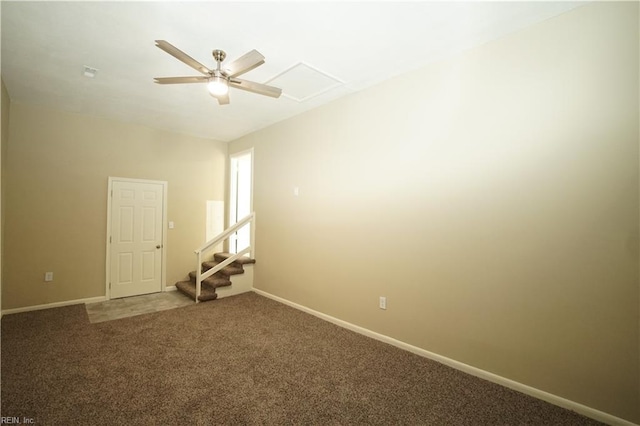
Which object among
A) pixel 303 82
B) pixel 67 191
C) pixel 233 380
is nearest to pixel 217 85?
pixel 303 82

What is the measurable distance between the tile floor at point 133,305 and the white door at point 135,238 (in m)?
0.25

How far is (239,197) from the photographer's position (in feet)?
19.0

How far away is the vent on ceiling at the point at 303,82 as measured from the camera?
2839mm

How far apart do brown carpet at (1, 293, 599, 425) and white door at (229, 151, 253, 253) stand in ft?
8.23

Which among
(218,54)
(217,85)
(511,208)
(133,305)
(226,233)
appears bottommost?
(133,305)

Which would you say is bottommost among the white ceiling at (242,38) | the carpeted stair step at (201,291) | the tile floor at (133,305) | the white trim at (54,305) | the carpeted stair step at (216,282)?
the tile floor at (133,305)

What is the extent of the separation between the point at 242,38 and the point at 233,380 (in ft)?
9.56

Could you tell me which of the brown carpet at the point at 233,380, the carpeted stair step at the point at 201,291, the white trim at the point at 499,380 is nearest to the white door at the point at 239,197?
the carpeted stair step at the point at 201,291

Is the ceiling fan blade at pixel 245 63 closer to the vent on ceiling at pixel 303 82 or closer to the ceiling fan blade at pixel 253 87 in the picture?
the ceiling fan blade at pixel 253 87

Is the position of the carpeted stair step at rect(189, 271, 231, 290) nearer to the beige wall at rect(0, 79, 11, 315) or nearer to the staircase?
the staircase

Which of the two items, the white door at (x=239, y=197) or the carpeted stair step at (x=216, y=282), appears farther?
the white door at (x=239, y=197)

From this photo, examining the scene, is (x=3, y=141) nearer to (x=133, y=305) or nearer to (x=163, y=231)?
(x=163, y=231)

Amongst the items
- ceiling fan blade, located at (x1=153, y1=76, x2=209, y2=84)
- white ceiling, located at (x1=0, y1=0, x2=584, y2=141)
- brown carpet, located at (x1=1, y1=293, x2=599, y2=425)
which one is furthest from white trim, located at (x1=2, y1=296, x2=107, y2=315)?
ceiling fan blade, located at (x1=153, y1=76, x2=209, y2=84)

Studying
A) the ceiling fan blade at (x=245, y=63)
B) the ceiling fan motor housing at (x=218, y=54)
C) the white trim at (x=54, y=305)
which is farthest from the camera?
the white trim at (x=54, y=305)
